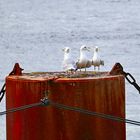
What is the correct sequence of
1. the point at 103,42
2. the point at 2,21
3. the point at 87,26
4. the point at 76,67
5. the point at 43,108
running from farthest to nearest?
the point at 2,21, the point at 87,26, the point at 103,42, the point at 76,67, the point at 43,108

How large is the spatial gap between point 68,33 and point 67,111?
2397 centimetres

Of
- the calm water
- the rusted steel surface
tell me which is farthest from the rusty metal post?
the calm water

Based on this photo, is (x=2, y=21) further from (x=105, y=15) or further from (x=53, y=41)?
(x=53, y=41)

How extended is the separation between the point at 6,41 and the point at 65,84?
21.4m

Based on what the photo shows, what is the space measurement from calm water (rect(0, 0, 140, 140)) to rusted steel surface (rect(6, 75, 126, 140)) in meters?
3.32

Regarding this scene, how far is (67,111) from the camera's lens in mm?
4852

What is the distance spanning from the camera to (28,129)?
4.96 m

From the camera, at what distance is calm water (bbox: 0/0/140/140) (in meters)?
17.7

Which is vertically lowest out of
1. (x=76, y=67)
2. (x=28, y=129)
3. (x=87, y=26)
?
(x=28, y=129)

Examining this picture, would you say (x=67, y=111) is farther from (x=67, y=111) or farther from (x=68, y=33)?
(x=68, y=33)

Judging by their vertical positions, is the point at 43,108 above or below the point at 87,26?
below

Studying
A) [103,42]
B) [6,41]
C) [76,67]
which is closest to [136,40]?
[103,42]

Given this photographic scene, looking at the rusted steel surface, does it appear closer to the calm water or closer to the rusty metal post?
the rusty metal post

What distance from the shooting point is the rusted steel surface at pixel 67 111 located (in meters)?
4.88
